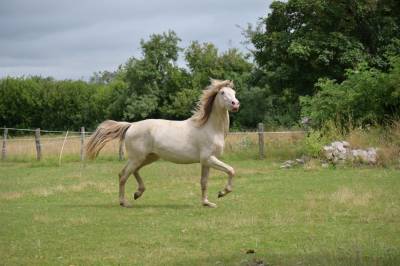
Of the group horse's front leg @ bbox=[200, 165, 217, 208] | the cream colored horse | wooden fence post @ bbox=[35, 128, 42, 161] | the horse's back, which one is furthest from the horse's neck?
wooden fence post @ bbox=[35, 128, 42, 161]

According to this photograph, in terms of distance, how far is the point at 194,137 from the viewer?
11.1m

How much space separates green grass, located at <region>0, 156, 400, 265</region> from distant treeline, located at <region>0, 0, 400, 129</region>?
10.9 ft

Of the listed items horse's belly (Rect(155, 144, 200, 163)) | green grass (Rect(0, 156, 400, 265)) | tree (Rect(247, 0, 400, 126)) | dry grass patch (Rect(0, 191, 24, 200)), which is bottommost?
dry grass patch (Rect(0, 191, 24, 200))

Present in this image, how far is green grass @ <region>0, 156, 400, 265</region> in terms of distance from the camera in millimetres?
7012

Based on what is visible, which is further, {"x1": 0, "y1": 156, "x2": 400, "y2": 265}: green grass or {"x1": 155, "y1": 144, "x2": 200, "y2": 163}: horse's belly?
{"x1": 155, "y1": 144, "x2": 200, "y2": 163}: horse's belly

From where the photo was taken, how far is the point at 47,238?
8414mm

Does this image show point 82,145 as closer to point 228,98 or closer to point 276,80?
point 276,80

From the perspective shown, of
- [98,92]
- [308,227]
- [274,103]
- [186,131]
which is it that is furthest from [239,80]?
[308,227]

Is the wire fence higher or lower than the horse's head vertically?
lower

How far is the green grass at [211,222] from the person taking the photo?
7.01 m

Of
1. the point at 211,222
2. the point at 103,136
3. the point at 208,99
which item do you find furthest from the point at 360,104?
the point at 211,222

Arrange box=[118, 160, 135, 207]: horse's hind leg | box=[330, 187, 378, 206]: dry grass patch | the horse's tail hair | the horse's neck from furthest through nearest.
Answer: the horse's tail hair < box=[118, 160, 135, 207]: horse's hind leg < the horse's neck < box=[330, 187, 378, 206]: dry grass patch

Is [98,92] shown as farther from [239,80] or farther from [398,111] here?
[398,111]

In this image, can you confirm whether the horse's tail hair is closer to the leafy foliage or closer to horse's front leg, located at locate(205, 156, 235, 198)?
horse's front leg, located at locate(205, 156, 235, 198)
